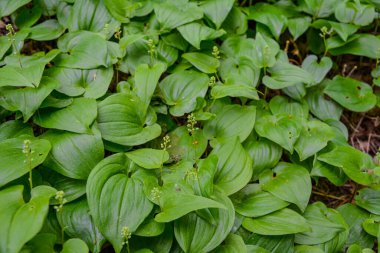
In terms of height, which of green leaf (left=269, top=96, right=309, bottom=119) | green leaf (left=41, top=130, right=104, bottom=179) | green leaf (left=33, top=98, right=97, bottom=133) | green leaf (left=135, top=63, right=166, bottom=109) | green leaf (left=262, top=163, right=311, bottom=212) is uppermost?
green leaf (left=135, top=63, right=166, bottom=109)

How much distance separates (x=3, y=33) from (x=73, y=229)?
86.5 inches

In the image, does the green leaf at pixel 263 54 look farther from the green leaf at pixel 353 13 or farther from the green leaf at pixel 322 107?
the green leaf at pixel 353 13

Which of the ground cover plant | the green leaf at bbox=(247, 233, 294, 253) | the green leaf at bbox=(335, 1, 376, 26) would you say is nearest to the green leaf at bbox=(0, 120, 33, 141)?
the ground cover plant

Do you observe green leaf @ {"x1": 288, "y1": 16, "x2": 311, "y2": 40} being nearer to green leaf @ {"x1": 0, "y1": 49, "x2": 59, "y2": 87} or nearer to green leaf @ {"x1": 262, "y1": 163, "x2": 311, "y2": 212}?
green leaf @ {"x1": 262, "y1": 163, "x2": 311, "y2": 212}

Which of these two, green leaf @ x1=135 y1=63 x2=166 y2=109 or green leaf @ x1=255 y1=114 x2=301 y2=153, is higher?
green leaf @ x1=135 y1=63 x2=166 y2=109

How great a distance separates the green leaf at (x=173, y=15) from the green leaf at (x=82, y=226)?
73.2 inches

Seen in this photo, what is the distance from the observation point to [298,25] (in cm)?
421

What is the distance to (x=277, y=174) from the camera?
333cm

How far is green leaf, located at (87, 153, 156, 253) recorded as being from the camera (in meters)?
2.59

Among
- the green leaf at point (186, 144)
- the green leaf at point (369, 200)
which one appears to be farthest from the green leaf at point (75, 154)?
the green leaf at point (369, 200)

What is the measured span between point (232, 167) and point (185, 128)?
22.4 inches

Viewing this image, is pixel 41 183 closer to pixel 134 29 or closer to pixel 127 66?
pixel 127 66

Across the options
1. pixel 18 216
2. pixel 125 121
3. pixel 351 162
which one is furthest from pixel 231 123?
pixel 18 216

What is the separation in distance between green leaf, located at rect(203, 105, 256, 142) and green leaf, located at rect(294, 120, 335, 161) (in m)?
0.43
